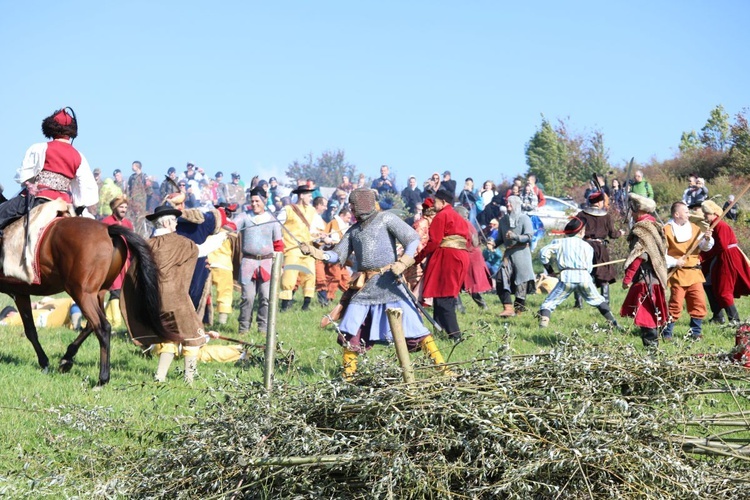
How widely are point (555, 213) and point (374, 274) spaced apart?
60.1ft

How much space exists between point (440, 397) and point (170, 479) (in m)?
1.35

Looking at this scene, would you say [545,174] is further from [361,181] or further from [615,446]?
[615,446]

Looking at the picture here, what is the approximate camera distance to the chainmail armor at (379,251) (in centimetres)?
796

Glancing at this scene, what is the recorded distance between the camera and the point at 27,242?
8.62 meters

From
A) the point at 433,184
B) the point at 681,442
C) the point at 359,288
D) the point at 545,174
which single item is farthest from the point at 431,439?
the point at 545,174

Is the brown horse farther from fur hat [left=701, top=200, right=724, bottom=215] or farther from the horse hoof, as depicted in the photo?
fur hat [left=701, top=200, right=724, bottom=215]

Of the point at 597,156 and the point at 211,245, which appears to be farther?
the point at 597,156

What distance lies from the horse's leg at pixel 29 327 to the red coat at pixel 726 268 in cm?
774

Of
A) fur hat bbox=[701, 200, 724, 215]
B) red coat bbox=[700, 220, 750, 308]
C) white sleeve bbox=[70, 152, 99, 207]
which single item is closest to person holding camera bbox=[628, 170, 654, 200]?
fur hat bbox=[701, 200, 724, 215]

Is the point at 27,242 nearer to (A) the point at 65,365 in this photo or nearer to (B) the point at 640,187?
(A) the point at 65,365

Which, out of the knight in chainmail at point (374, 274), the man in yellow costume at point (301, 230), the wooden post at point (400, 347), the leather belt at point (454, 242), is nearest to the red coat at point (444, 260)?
the leather belt at point (454, 242)

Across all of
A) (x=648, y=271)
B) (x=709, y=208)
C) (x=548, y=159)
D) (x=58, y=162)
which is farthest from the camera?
(x=548, y=159)

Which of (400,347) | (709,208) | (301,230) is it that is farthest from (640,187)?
(400,347)

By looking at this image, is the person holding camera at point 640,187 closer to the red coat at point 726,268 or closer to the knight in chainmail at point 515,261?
the knight in chainmail at point 515,261
